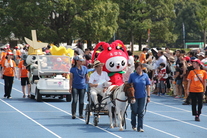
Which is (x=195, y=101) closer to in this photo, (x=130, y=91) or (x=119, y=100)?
(x=119, y=100)

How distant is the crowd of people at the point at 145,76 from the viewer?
543 inches

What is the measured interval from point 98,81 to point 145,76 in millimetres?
1700

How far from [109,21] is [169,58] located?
Answer: 109ft

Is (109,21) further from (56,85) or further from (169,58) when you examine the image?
(56,85)

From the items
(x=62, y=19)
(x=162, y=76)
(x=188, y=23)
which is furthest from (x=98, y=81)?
(x=188, y=23)

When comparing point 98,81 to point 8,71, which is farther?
point 8,71

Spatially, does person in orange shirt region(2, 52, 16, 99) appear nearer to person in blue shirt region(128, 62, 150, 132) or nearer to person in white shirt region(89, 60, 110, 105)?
person in white shirt region(89, 60, 110, 105)

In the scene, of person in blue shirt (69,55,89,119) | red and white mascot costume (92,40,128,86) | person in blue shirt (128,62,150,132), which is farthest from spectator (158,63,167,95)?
person in blue shirt (128,62,150,132)

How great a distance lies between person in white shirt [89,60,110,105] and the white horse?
344mm

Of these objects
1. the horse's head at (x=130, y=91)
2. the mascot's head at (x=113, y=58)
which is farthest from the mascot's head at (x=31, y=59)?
the horse's head at (x=130, y=91)

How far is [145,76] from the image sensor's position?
13781 mm

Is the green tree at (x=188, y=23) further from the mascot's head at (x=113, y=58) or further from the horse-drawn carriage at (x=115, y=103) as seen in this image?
the horse-drawn carriage at (x=115, y=103)

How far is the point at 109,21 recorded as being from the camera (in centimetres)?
5797

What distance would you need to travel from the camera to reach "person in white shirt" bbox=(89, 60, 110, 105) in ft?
49.0
